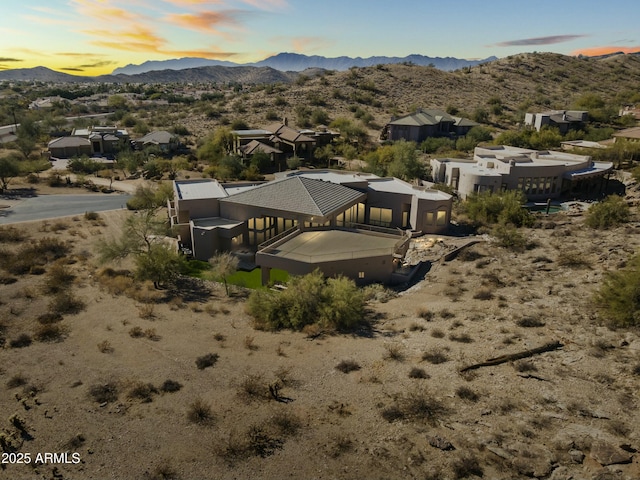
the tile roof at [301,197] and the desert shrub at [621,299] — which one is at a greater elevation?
the tile roof at [301,197]

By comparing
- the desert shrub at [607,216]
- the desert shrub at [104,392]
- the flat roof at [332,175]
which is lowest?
the desert shrub at [104,392]

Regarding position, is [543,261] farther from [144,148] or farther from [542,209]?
[144,148]

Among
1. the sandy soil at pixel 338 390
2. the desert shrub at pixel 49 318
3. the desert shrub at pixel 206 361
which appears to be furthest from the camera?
the desert shrub at pixel 49 318

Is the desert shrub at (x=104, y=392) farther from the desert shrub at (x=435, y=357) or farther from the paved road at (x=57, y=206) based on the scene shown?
the paved road at (x=57, y=206)

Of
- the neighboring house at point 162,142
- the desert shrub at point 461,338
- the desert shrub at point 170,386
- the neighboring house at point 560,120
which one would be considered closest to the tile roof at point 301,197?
the desert shrub at point 461,338

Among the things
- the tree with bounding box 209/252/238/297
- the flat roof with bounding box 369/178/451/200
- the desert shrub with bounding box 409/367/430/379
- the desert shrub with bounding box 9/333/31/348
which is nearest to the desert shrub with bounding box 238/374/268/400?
the desert shrub with bounding box 409/367/430/379

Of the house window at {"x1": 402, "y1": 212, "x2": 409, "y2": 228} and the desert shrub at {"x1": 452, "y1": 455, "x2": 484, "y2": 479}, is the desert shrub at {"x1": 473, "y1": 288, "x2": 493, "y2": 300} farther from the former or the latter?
the house window at {"x1": 402, "y1": 212, "x2": 409, "y2": 228}
